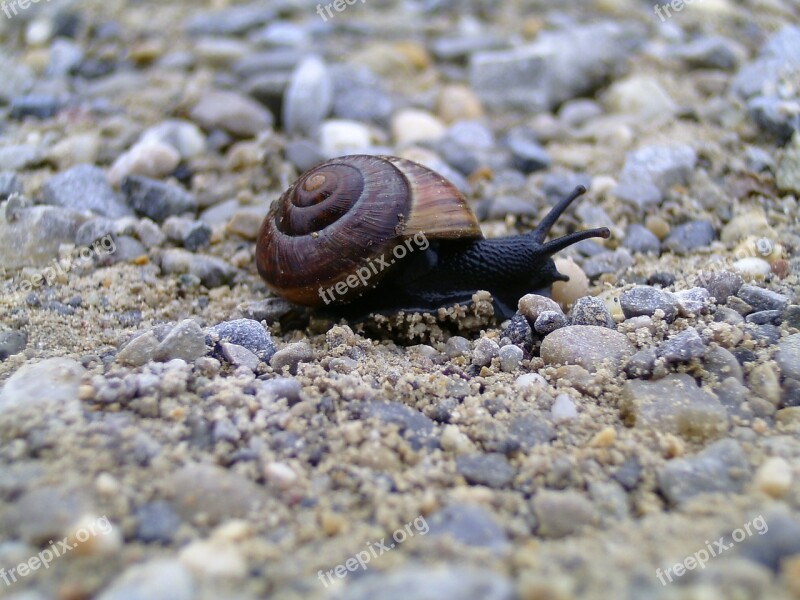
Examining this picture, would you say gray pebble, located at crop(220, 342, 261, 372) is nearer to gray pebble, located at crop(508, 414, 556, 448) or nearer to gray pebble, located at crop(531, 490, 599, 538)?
gray pebble, located at crop(508, 414, 556, 448)

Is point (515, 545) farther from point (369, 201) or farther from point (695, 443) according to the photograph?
point (369, 201)

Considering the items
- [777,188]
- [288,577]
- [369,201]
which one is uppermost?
[369,201]

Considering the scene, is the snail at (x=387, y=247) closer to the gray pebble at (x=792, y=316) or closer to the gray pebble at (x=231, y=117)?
the gray pebble at (x=792, y=316)

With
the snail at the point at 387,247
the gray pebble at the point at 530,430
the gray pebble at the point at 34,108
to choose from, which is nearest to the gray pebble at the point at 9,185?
the gray pebble at the point at 34,108

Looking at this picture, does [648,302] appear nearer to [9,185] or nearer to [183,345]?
[183,345]

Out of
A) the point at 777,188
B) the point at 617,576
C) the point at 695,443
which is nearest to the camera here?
the point at 617,576

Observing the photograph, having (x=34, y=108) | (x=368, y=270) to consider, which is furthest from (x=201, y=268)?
(x=34, y=108)

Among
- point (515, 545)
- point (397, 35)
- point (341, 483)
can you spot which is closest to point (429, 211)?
point (341, 483)
